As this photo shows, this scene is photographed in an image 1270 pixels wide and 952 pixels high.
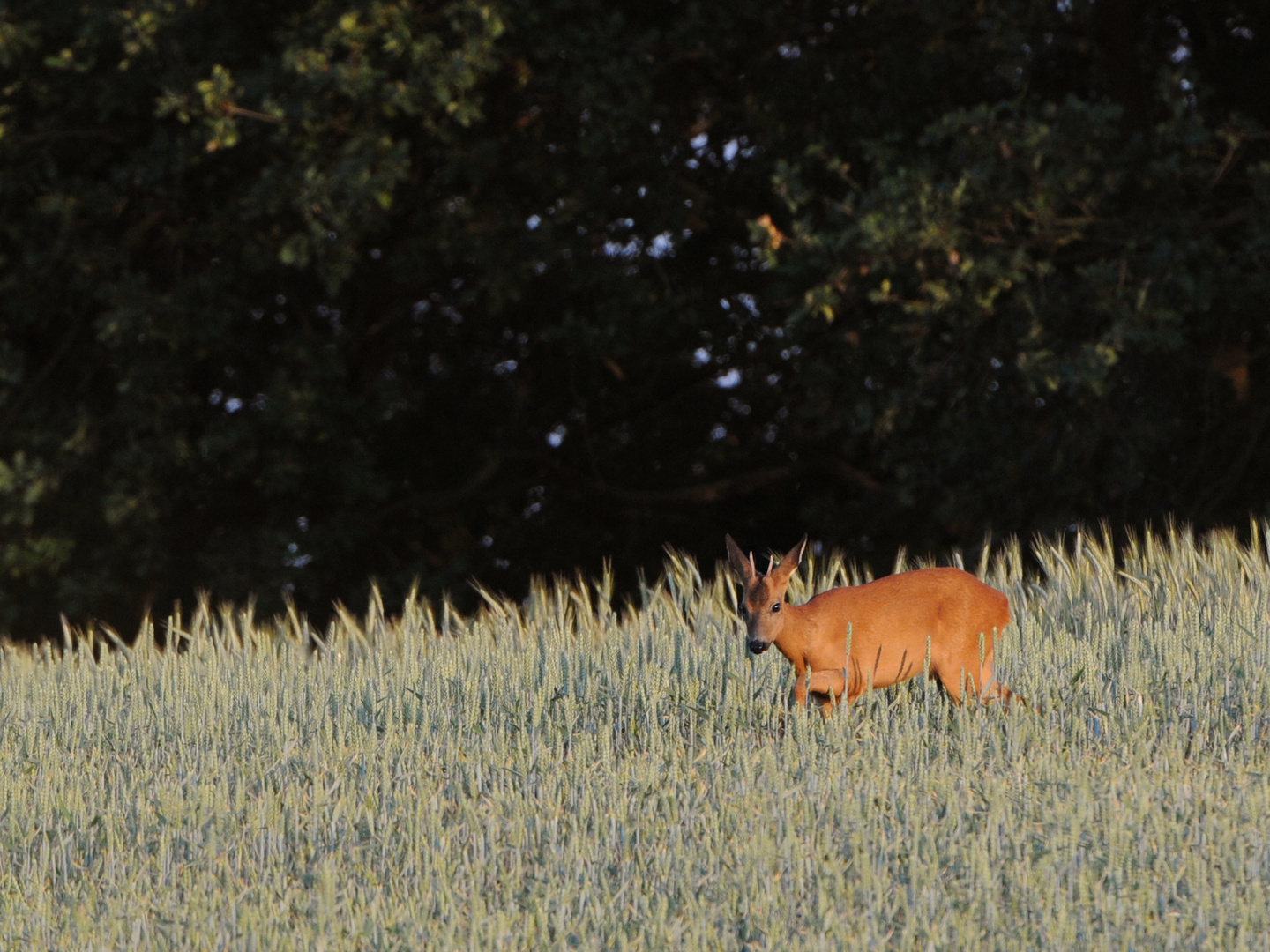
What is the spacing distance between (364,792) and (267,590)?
9.48 meters

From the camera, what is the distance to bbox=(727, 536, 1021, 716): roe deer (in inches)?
184

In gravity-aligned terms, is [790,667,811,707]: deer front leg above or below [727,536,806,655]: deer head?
below

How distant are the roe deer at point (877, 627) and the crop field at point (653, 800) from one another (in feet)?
0.66

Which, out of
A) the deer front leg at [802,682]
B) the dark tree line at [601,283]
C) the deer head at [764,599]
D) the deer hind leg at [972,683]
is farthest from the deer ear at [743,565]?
the dark tree line at [601,283]

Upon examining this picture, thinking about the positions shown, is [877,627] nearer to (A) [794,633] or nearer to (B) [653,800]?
(A) [794,633]

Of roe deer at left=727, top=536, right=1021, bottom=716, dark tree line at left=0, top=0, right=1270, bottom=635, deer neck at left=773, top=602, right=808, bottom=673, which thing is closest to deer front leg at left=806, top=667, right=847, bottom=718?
roe deer at left=727, top=536, right=1021, bottom=716

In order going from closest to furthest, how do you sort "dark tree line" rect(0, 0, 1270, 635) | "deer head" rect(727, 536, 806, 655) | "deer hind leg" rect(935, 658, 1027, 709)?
"deer head" rect(727, 536, 806, 655)
"deer hind leg" rect(935, 658, 1027, 709)
"dark tree line" rect(0, 0, 1270, 635)

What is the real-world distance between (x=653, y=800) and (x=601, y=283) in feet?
31.8

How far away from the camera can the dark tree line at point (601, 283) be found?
11.4 meters

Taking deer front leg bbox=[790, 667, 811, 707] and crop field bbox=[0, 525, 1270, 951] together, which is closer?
crop field bbox=[0, 525, 1270, 951]

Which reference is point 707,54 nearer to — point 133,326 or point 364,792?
point 133,326

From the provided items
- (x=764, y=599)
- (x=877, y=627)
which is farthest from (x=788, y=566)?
(x=877, y=627)

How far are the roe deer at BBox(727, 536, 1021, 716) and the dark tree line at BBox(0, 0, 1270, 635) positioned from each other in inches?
234

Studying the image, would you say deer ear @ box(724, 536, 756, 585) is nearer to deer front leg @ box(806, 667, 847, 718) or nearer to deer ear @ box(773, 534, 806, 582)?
deer ear @ box(773, 534, 806, 582)
